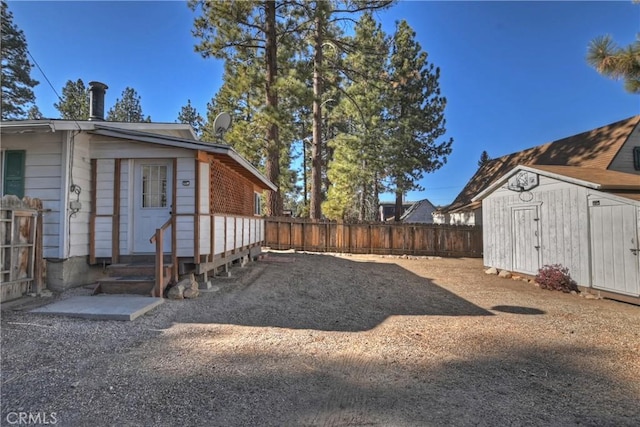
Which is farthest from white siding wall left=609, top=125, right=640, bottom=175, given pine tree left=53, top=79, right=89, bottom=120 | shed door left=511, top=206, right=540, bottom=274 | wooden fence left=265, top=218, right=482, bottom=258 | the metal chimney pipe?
pine tree left=53, top=79, right=89, bottom=120

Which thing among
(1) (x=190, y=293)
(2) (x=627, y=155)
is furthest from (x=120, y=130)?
(2) (x=627, y=155)

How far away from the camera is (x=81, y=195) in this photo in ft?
20.9

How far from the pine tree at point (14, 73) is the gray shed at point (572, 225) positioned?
31.8 m

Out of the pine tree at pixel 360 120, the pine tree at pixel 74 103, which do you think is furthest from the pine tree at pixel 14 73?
the pine tree at pixel 360 120

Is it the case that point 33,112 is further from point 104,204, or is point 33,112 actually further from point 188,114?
point 104,204

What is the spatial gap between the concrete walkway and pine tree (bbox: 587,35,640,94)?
31.3 feet

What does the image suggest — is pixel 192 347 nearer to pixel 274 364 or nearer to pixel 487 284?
pixel 274 364

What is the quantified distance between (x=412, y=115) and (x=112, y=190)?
59.2 ft

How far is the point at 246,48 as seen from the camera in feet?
44.8

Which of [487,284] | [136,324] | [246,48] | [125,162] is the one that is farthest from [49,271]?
[246,48]

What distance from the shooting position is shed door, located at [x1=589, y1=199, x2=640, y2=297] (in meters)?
6.70

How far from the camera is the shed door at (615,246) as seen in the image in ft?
22.0

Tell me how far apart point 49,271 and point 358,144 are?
1406 centimetres

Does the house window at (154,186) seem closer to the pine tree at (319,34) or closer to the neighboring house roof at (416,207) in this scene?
the pine tree at (319,34)
